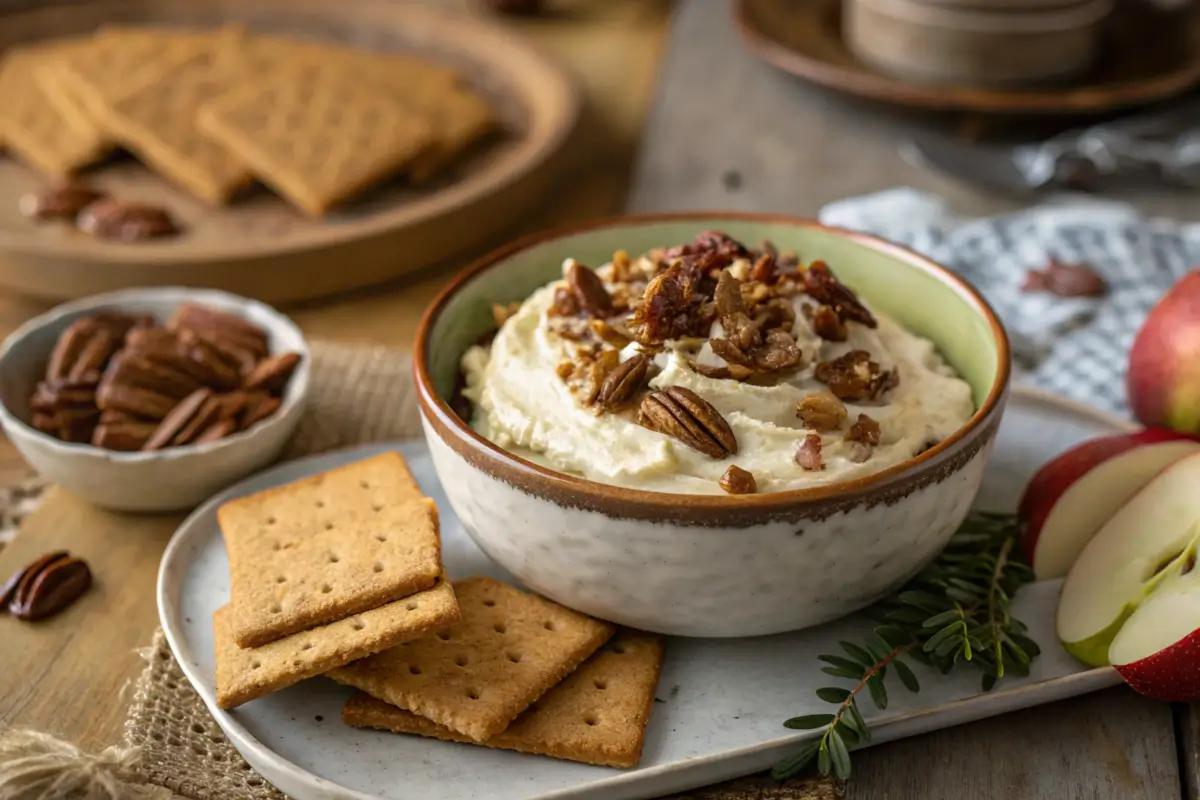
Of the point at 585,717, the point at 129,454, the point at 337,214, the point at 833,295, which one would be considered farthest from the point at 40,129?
the point at 585,717

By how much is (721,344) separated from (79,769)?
2.47ft

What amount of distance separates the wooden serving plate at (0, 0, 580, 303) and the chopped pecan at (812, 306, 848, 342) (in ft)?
3.54

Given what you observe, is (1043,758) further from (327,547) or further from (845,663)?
(327,547)

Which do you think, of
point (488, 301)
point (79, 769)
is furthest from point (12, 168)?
point (79, 769)

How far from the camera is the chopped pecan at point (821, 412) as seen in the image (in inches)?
49.8

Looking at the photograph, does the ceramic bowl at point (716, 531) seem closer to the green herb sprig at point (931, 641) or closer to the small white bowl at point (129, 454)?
the green herb sprig at point (931, 641)

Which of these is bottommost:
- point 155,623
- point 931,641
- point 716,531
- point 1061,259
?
point 155,623

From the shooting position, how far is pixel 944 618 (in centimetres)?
123

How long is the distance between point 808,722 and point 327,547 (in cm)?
54

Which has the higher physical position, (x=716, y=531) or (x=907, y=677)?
(x=716, y=531)

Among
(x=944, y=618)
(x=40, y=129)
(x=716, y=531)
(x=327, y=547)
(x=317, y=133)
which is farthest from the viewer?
(x=40, y=129)

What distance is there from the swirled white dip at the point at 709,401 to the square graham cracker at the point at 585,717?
0.20m

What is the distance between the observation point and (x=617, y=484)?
1.21m

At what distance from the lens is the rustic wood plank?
117cm
